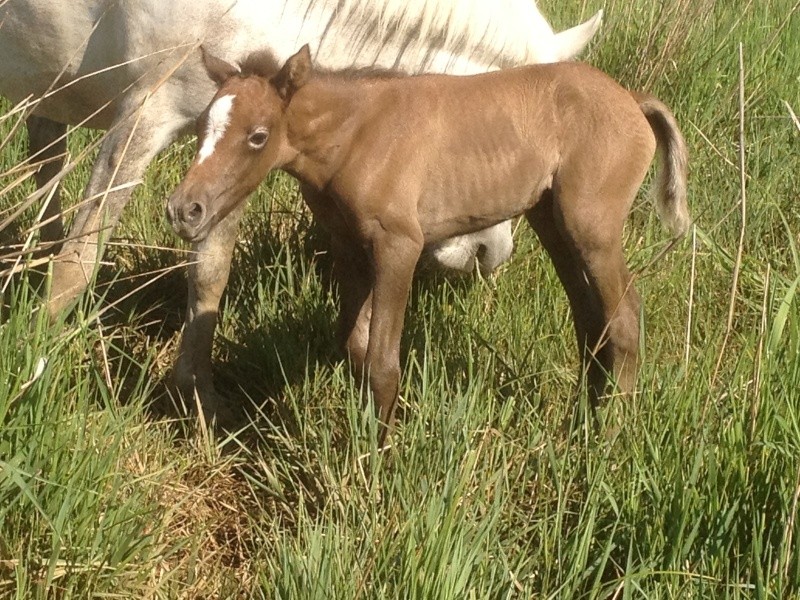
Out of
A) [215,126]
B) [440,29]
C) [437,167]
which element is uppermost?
[215,126]

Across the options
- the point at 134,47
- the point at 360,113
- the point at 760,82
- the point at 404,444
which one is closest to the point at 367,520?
the point at 404,444

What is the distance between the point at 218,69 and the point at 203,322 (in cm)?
109

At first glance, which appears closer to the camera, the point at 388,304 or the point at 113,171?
the point at 388,304

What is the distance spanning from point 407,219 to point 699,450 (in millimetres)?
930

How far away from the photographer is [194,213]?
257cm

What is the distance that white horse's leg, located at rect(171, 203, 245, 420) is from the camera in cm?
358

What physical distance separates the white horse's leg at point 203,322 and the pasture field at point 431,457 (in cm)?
9

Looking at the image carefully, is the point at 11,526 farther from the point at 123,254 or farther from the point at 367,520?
the point at 123,254

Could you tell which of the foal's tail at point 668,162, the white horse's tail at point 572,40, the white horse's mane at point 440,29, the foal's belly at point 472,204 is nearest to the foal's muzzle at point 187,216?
the foal's belly at point 472,204

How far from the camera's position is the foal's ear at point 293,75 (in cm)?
266

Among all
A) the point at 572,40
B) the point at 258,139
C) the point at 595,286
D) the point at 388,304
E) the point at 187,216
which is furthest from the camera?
the point at 572,40

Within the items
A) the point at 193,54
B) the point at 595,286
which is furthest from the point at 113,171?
the point at 595,286

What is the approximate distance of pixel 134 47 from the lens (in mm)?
3273

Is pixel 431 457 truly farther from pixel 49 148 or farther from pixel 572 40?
pixel 49 148
